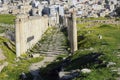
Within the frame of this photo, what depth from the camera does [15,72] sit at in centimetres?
2830

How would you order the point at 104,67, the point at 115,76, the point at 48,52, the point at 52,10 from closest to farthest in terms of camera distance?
the point at 115,76 < the point at 104,67 < the point at 48,52 < the point at 52,10

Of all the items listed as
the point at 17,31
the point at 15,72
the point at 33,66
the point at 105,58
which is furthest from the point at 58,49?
the point at 105,58

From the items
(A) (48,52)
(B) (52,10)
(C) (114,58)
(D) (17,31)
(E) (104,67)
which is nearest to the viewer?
(E) (104,67)

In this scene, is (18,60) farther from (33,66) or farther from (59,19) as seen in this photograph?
(59,19)

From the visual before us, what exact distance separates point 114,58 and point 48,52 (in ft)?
73.5

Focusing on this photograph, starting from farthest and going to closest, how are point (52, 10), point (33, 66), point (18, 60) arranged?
point (52, 10), point (18, 60), point (33, 66)

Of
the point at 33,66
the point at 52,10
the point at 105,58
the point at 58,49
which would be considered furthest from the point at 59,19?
the point at 105,58

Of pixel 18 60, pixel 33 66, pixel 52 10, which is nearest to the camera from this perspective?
pixel 33 66

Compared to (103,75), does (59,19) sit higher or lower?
lower

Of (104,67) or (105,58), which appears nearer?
(104,67)

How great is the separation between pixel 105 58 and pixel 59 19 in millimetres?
100412

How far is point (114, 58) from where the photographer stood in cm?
1850

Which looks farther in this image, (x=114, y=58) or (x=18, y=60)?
(x=18, y=60)

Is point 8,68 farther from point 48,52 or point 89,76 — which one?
point 89,76
